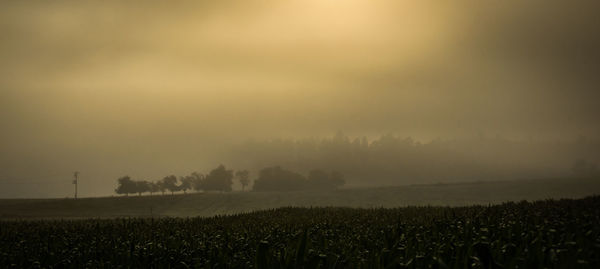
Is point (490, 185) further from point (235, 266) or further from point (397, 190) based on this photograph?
point (235, 266)

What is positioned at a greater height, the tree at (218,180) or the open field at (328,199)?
the tree at (218,180)

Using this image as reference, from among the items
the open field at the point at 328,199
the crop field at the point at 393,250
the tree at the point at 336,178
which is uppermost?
the tree at the point at 336,178

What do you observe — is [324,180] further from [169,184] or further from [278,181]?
[169,184]

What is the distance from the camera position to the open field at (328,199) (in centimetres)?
8519

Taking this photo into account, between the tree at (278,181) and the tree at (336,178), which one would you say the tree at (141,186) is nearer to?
the tree at (278,181)

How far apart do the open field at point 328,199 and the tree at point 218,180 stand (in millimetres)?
58245

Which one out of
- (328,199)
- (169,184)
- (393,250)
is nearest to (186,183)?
(169,184)

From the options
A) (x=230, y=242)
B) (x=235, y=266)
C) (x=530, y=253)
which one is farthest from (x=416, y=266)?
(x=230, y=242)

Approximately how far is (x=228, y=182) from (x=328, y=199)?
79949 millimetres

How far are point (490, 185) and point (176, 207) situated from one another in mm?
72652

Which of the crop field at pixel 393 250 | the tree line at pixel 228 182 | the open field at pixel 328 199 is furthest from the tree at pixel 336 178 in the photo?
the crop field at pixel 393 250

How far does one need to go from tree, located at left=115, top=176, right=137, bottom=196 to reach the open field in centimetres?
5993

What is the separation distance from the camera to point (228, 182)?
170 m

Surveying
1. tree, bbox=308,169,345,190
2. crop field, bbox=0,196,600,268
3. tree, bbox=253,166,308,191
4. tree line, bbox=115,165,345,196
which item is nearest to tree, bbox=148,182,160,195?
tree line, bbox=115,165,345,196
